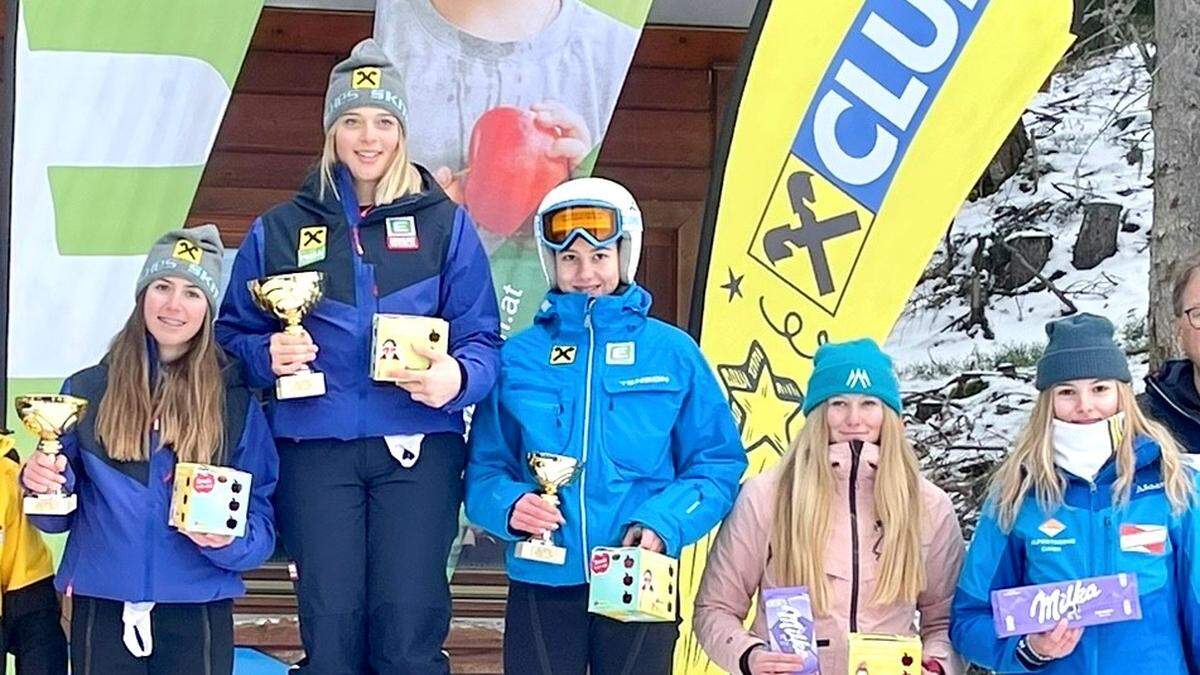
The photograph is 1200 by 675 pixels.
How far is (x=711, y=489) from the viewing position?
3.84 metres

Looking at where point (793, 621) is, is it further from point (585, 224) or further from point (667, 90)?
point (667, 90)

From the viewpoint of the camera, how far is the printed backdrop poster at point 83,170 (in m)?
5.12

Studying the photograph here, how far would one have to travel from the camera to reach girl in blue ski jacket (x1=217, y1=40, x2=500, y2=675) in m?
3.84

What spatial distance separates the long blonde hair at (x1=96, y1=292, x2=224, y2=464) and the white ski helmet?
0.91 meters

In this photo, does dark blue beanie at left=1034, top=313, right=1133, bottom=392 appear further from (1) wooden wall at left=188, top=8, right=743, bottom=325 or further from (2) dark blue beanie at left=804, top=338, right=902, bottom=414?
(1) wooden wall at left=188, top=8, right=743, bottom=325

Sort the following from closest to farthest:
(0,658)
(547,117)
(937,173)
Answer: (0,658), (937,173), (547,117)

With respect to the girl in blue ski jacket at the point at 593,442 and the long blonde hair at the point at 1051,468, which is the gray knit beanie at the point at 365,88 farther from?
the long blonde hair at the point at 1051,468

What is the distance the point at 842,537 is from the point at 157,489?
1.69 m

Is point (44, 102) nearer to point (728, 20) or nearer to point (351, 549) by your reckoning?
point (351, 549)

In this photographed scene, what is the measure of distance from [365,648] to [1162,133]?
3.24m

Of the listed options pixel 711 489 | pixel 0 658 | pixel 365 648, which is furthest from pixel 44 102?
pixel 711 489

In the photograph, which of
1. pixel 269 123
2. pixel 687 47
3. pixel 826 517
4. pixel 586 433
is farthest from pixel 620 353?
pixel 269 123

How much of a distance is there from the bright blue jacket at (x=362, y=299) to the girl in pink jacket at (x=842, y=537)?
0.79 metres

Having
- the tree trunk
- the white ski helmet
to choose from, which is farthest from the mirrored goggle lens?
the tree trunk
